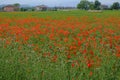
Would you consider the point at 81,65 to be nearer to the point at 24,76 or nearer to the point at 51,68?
the point at 51,68

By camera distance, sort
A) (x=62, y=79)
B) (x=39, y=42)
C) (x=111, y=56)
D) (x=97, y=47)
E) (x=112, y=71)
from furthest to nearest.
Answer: (x=39, y=42)
(x=97, y=47)
(x=111, y=56)
(x=112, y=71)
(x=62, y=79)

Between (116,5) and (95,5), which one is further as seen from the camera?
(95,5)

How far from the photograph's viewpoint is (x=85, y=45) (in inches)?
381

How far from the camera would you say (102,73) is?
21.4ft

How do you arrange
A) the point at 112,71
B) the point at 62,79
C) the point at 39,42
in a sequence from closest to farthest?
the point at 62,79
the point at 112,71
the point at 39,42

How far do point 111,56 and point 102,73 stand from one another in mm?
1560

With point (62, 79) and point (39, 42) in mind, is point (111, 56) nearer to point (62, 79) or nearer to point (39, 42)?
point (62, 79)

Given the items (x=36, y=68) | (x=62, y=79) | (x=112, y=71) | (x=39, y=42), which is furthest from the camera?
(x=39, y=42)

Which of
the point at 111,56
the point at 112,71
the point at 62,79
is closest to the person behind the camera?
the point at 62,79

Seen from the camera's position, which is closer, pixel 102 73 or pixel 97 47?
pixel 102 73

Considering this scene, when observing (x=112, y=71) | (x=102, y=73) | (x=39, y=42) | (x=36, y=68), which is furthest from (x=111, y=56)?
(x=39, y=42)

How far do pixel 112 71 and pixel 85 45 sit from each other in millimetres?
2695

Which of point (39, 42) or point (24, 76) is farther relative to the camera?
point (39, 42)

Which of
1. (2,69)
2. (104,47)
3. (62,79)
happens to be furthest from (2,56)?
(104,47)
